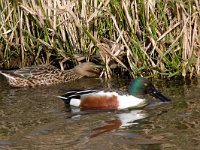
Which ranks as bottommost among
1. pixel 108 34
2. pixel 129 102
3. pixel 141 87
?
pixel 129 102

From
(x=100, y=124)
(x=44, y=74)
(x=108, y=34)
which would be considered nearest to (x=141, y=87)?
(x=100, y=124)

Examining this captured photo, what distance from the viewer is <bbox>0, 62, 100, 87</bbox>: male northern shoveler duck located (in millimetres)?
9242

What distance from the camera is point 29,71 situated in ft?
30.5

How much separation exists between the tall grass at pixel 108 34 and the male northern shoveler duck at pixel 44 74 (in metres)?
0.19

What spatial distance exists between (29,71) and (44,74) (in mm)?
229

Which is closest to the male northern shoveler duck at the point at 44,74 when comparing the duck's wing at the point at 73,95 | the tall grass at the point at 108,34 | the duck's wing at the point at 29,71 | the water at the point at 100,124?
the duck's wing at the point at 29,71

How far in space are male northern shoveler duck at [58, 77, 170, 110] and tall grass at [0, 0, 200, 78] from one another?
0.80 meters

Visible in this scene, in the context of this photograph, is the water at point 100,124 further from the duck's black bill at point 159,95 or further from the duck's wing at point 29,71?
the duck's wing at point 29,71

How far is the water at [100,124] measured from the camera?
5939mm

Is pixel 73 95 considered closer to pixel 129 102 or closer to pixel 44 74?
pixel 129 102

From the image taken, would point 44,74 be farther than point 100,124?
Yes

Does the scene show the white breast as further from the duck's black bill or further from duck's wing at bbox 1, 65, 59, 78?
duck's wing at bbox 1, 65, 59, 78

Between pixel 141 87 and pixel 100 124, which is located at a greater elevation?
pixel 141 87

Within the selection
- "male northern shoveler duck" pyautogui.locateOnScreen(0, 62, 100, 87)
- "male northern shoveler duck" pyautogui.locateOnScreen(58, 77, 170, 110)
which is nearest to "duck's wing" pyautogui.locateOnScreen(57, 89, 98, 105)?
"male northern shoveler duck" pyautogui.locateOnScreen(58, 77, 170, 110)
